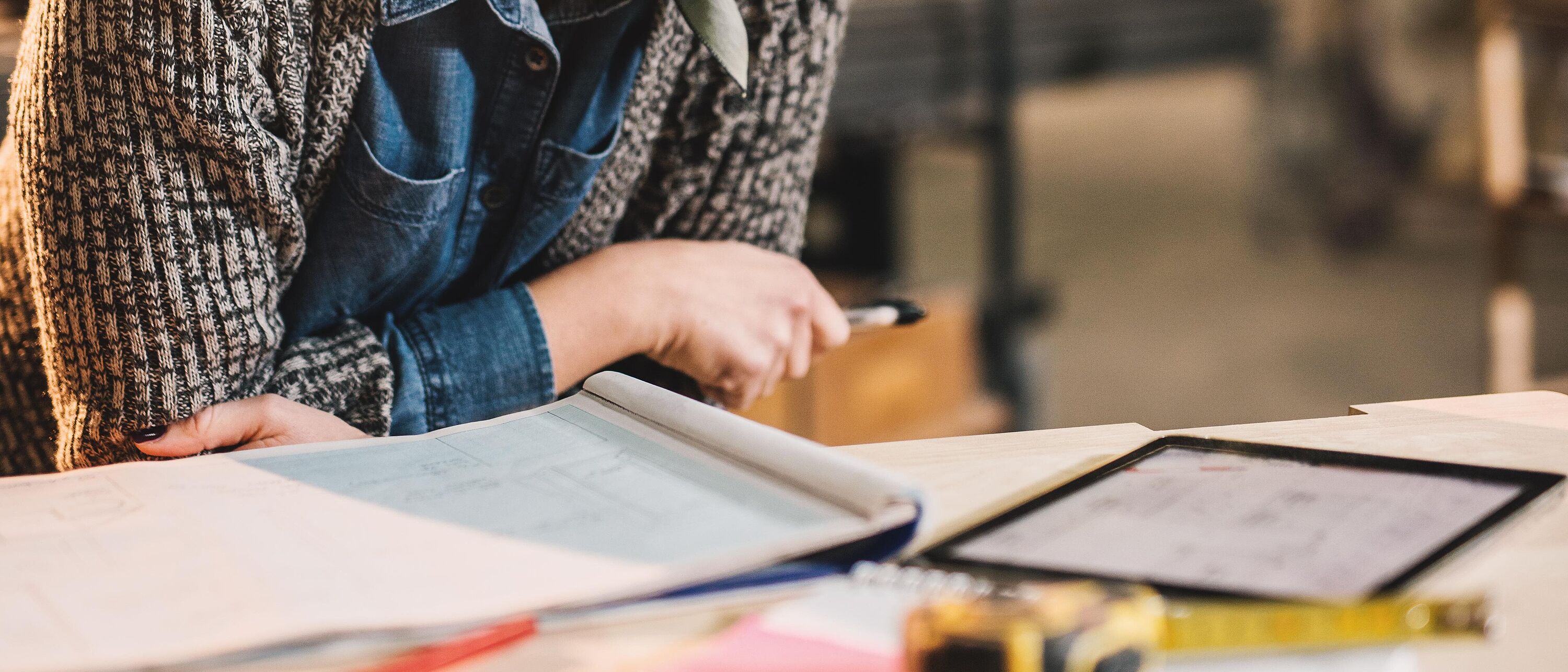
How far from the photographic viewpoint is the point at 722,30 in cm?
75

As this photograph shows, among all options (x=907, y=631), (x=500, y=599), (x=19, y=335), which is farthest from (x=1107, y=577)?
(x=19, y=335)

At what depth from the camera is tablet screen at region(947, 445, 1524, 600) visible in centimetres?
41

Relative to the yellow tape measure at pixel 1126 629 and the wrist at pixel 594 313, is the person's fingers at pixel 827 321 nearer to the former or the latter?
the wrist at pixel 594 313

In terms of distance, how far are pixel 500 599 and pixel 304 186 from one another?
436 millimetres

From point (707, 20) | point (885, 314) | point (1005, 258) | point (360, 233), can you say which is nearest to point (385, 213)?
point (360, 233)

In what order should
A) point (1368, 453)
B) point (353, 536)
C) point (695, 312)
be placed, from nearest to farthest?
1. point (353, 536)
2. point (1368, 453)
3. point (695, 312)

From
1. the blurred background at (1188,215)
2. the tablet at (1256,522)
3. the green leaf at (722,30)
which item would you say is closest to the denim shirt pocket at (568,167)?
the green leaf at (722,30)

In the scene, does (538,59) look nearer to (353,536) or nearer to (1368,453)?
(353,536)

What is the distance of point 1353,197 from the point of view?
13.6 feet

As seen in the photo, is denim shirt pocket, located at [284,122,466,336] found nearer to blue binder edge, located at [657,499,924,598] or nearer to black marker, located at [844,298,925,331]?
black marker, located at [844,298,925,331]

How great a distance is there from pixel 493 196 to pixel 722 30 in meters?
0.20

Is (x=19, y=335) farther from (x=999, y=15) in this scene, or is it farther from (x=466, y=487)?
(x=999, y=15)

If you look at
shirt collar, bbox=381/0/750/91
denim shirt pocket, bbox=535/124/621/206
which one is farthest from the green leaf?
denim shirt pocket, bbox=535/124/621/206

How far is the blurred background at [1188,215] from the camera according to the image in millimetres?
2133
